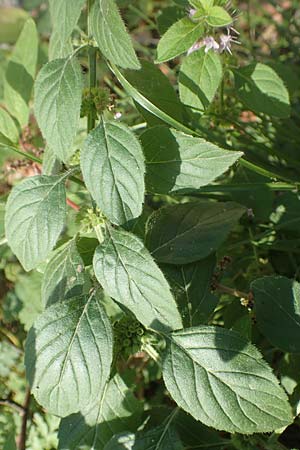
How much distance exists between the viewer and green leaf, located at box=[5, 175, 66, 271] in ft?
2.76

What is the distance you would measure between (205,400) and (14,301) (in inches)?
29.4

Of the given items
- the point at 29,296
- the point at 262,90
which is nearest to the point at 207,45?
the point at 262,90

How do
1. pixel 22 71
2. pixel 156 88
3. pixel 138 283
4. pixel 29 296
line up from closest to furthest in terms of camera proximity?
1. pixel 138 283
2. pixel 156 88
3. pixel 22 71
4. pixel 29 296

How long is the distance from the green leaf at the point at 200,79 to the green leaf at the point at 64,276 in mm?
274

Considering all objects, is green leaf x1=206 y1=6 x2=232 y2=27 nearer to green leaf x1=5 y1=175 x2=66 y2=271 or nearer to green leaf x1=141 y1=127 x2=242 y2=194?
green leaf x1=141 y1=127 x2=242 y2=194

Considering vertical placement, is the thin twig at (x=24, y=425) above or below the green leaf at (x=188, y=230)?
below

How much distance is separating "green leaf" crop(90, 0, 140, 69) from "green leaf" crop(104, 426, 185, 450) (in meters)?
0.50

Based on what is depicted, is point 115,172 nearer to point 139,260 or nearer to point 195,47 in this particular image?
point 139,260

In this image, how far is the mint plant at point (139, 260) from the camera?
2.63ft

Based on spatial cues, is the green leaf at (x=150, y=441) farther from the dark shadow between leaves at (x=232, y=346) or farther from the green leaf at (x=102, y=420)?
the dark shadow between leaves at (x=232, y=346)

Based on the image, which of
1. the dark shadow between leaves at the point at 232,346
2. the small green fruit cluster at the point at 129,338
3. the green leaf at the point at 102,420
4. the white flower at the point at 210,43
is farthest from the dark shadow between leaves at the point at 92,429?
the white flower at the point at 210,43

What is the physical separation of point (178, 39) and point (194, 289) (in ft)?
1.19

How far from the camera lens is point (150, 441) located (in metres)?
0.92

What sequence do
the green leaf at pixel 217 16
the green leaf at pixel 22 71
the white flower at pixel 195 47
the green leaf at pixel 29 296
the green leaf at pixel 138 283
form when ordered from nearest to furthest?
1. the green leaf at pixel 138 283
2. the green leaf at pixel 217 16
3. the white flower at pixel 195 47
4. the green leaf at pixel 22 71
5. the green leaf at pixel 29 296
